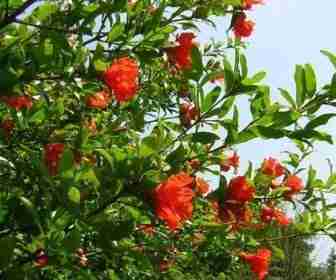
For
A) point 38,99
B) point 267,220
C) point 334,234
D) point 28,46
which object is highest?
point 28,46

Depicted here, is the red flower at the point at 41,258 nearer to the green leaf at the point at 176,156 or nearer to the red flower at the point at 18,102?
the green leaf at the point at 176,156

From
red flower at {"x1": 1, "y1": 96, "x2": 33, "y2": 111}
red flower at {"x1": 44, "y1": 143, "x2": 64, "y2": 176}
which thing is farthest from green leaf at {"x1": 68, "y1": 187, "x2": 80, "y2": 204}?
red flower at {"x1": 1, "y1": 96, "x2": 33, "y2": 111}

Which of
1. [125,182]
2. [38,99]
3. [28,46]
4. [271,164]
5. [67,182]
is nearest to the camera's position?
[67,182]

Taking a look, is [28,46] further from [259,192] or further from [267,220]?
[267,220]

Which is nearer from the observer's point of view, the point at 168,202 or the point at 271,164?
the point at 168,202

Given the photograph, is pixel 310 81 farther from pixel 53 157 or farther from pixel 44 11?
pixel 44 11

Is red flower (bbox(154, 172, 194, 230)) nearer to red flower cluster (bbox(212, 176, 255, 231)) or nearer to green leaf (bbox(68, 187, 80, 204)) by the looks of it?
green leaf (bbox(68, 187, 80, 204))

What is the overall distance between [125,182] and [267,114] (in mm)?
525

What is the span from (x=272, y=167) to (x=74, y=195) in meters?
1.50

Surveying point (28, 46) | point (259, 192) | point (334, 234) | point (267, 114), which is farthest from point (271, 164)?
point (28, 46)

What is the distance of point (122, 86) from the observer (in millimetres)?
2164

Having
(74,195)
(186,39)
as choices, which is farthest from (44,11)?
(74,195)

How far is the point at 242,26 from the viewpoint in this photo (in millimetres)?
2930

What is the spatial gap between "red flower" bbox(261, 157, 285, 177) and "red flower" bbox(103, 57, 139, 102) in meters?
0.76
